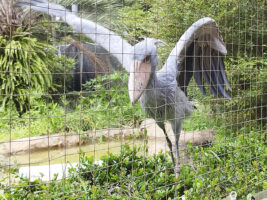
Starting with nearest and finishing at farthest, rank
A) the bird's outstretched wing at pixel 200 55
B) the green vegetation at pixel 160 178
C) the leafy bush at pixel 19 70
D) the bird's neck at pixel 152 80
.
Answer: the green vegetation at pixel 160 178 → the bird's neck at pixel 152 80 → the bird's outstretched wing at pixel 200 55 → the leafy bush at pixel 19 70

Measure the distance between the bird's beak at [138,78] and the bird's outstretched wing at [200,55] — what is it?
0.54 ft

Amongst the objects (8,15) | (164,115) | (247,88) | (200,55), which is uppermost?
(8,15)

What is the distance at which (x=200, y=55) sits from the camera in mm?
2645

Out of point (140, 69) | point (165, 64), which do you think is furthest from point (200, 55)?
point (140, 69)

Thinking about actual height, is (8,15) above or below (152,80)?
above

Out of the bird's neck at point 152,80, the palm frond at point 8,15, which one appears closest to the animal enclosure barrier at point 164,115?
the bird's neck at point 152,80

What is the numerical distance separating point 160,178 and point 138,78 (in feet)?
2.21

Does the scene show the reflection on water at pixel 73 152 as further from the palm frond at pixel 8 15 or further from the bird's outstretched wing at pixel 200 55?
the palm frond at pixel 8 15

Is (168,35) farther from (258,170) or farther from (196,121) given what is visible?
(258,170)

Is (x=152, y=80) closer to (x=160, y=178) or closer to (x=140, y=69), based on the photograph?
(x=140, y=69)

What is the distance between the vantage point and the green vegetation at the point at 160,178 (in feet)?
5.73

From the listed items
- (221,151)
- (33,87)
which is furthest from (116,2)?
(221,151)

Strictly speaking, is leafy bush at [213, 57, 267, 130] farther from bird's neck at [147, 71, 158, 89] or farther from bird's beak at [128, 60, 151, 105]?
bird's beak at [128, 60, 151, 105]

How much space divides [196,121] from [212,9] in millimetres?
1167
